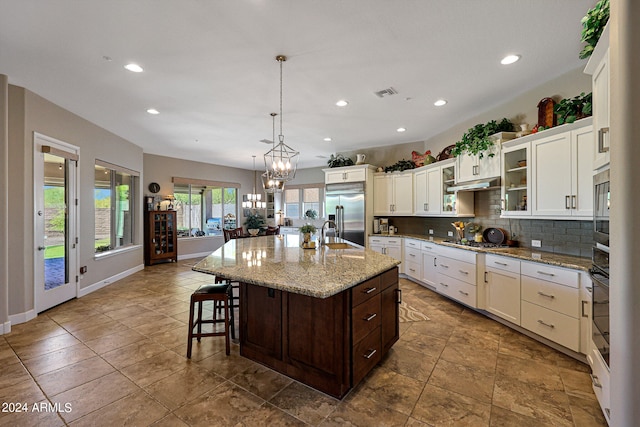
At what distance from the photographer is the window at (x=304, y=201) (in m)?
8.74

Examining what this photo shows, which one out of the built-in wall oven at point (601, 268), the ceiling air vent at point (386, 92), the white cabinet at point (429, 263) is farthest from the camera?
the white cabinet at point (429, 263)

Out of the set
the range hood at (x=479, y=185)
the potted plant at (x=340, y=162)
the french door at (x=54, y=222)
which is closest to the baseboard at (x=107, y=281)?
the french door at (x=54, y=222)

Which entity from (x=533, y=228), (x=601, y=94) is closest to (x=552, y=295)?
(x=533, y=228)

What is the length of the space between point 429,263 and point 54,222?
5.66 meters

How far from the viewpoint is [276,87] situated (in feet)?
10.8

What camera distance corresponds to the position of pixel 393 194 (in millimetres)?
5754

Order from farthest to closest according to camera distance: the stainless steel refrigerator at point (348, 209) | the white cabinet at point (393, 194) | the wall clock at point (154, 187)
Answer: the wall clock at point (154, 187) → the stainless steel refrigerator at point (348, 209) → the white cabinet at point (393, 194)

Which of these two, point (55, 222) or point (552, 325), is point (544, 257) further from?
point (55, 222)

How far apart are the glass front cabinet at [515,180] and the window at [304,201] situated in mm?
5696

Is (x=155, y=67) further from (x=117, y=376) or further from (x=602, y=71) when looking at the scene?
(x=602, y=71)

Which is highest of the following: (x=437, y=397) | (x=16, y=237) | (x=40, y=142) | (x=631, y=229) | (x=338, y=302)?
(x=40, y=142)

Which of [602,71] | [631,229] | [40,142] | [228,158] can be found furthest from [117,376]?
[228,158]

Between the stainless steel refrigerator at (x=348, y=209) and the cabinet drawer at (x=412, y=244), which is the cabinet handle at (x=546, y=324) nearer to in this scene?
the cabinet drawer at (x=412, y=244)

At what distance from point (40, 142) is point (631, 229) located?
18.5ft
